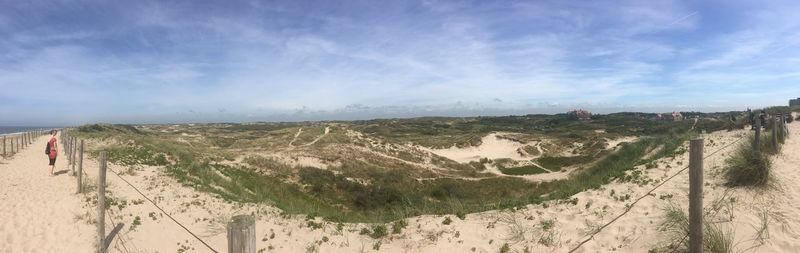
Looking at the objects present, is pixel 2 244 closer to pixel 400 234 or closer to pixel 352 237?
pixel 352 237

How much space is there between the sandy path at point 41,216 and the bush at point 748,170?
17.9 meters

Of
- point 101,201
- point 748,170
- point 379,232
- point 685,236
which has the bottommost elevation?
point 379,232

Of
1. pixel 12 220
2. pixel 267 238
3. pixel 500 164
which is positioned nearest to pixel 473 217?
pixel 267 238

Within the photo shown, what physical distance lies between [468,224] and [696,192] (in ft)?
21.0

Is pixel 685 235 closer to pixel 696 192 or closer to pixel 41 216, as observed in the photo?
pixel 696 192

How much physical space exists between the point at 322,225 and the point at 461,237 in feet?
15.7

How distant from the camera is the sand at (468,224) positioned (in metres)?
9.56

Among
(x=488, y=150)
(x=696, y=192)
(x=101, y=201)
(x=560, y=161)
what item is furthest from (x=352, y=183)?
(x=488, y=150)

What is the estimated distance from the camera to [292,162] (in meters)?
35.8

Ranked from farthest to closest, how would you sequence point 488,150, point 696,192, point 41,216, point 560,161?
point 488,150, point 560,161, point 41,216, point 696,192

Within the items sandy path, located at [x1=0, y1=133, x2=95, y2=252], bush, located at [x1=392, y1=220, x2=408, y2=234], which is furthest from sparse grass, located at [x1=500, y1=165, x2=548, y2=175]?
sandy path, located at [x1=0, y1=133, x2=95, y2=252]

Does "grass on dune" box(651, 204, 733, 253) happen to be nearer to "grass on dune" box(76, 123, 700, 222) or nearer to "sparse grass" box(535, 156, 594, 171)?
"grass on dune" box(76, 123, 700, 222)

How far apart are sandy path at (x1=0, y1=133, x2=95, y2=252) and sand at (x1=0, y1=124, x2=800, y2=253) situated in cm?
3

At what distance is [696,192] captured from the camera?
6480mm
